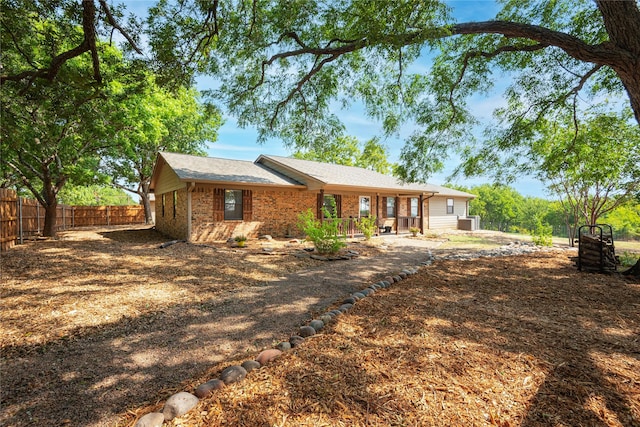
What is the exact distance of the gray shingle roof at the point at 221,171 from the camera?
11.6m

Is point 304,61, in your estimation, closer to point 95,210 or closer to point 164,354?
point 164,354

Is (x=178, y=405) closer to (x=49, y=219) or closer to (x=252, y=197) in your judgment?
(x=252, y=197)

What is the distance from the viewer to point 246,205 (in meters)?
12.9

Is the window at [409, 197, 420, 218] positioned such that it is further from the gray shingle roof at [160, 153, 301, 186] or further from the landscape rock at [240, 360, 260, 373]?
the landscape rock at [240, 360, 260, 373]

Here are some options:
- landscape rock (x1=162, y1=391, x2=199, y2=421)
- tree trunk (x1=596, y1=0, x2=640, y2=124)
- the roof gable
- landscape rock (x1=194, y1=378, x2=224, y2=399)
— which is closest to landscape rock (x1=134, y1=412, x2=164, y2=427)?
landscape rock (x1=162, y1=391, x2=199, y2=421)

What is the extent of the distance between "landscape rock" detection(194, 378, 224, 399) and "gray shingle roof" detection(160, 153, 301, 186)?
A: 9953mm

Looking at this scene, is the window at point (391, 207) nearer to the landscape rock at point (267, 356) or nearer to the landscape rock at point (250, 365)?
the landscape rock at point (267, 356)

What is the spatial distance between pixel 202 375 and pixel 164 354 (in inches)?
28.0

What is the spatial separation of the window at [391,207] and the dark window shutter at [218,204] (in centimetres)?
1016

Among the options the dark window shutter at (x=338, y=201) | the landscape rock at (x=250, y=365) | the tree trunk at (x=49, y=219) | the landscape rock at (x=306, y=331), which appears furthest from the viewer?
the dark window shutter at (x=338, y=201)

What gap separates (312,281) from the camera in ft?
18.9

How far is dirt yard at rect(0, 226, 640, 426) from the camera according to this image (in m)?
1.99

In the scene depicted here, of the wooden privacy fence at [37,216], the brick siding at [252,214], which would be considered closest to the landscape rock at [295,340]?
the brick siding at [252,214]

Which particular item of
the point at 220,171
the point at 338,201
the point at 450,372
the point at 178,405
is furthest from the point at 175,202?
the point at 450,372
